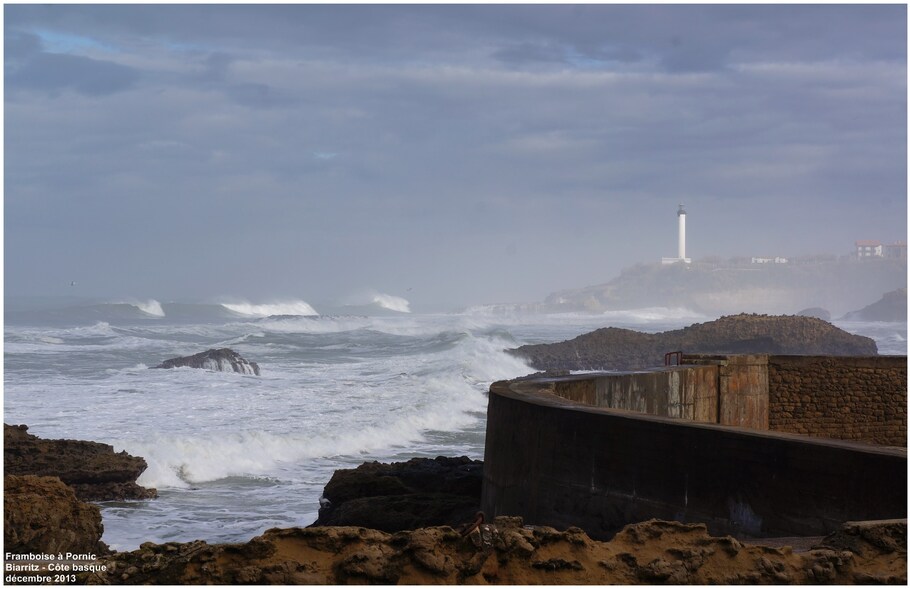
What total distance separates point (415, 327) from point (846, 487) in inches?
2227

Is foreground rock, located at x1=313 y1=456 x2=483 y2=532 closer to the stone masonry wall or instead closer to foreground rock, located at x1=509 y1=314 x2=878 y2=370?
the stone masonry wall

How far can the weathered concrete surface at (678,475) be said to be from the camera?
5.02m

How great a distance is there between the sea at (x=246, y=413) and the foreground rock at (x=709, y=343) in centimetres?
172

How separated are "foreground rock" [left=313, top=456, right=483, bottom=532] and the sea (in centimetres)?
125

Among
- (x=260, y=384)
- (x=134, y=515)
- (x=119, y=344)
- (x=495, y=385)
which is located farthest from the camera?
(x=119, y=344)

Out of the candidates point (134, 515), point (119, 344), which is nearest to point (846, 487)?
point (134, 515)

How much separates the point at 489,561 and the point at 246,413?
17.0m

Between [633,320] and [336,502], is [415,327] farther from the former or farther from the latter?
[336,502]

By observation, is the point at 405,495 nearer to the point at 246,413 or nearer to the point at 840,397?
the point at 840,397

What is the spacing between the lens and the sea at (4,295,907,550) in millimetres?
11906

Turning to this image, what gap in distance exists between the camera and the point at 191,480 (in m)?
13.9

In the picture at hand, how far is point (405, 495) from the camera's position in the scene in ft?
29.1

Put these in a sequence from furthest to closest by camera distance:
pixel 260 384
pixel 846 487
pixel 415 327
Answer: pixel 415 327, pixel 260 384, pixel 846 487

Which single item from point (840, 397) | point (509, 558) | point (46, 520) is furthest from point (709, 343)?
point (509, 558)
